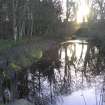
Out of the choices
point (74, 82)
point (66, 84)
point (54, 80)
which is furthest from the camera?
point (54, 80)

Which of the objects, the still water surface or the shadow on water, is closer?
the still water surface

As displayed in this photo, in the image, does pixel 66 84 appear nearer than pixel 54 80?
Yes

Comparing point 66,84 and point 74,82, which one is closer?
point 66,84

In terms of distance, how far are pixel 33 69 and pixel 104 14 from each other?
31.0m

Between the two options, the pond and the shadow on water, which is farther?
the shadow on water

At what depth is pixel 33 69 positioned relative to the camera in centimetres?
1888

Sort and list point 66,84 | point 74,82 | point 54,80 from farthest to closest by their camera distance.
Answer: point 54,80, point 74,82, point 66,84

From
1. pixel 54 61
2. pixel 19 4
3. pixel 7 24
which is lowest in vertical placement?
pixel 54 61

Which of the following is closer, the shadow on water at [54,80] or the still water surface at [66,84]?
the still water surface at [66,84]

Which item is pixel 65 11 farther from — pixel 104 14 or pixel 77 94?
pixel 77 94

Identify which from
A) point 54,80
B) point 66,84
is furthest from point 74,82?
point 54,80

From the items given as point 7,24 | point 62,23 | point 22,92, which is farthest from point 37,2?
point 22,92

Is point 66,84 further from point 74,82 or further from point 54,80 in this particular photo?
point 54,80

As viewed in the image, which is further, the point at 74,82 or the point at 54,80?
the point at 54,80
